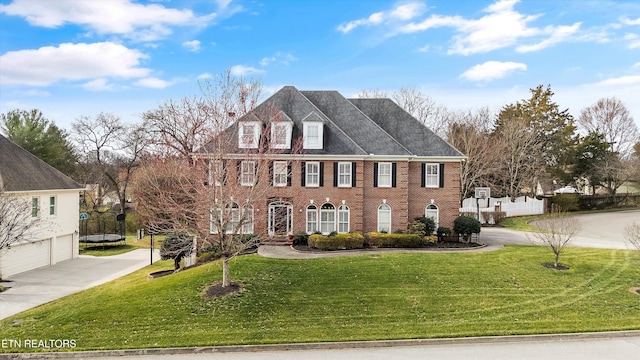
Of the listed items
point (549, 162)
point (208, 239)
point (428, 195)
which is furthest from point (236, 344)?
point (549, 162)

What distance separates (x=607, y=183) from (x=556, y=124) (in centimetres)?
1102

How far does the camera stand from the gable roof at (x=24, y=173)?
2217 cm

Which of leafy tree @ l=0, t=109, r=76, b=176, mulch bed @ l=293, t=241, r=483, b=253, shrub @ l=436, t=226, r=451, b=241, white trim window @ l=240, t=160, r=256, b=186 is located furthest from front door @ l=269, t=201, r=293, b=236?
leafy tree @ l=0, t=109, r=76, b=176

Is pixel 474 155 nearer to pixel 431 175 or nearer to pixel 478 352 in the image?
pixel 431 175

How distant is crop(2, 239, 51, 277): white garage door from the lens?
21.2m

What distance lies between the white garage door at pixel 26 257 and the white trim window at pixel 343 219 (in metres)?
18.9

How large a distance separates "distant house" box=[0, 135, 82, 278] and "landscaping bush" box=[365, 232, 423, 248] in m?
20.1

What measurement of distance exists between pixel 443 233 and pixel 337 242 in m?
6.96

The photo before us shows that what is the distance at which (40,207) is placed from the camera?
24.0m

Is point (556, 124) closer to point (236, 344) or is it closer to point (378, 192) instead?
point (378, 192)

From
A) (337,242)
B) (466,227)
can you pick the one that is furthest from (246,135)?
(466,227)

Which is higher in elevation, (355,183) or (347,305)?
(355,183)

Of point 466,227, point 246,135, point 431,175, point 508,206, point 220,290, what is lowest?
point 220,290

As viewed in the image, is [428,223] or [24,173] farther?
[24,173]
